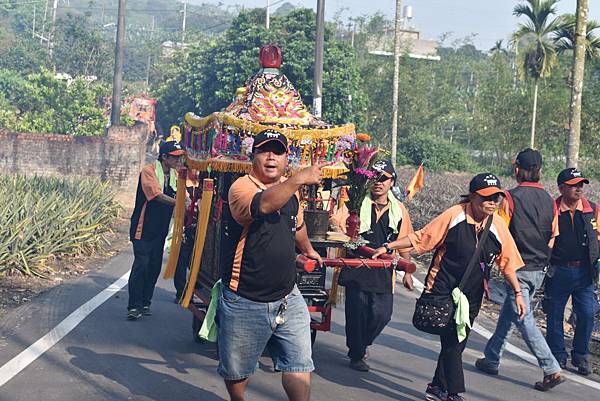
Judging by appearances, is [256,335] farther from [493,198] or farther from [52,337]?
[52,337]

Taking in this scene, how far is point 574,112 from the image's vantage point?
14.9 metres

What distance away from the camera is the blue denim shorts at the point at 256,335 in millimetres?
5773

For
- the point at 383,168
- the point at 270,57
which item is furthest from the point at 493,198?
→ the point at 270,57

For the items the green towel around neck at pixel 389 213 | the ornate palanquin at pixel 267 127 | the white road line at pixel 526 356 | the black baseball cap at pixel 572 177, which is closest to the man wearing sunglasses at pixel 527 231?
the black baseball cap at pixel 572 177

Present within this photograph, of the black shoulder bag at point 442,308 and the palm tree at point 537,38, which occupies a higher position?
the palm tree at point 537,38

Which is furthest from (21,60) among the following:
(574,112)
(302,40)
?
(574,112)

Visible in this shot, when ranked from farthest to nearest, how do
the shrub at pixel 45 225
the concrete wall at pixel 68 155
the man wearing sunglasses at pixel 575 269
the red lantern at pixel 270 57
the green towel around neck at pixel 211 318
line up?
the concrete wall at pixel 68 155 → the shrub at pixel 45 225 → the red lantern at pixel 270 57 → the man wearing sunglasses at pixel 575 269 → the green towel around neck at pixel 211 318

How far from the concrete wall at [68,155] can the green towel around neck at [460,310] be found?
21.4 metres

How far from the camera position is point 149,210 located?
33.4 ft

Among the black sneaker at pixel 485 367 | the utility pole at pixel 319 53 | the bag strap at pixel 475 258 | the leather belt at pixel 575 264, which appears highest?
the utility pole at pixel 319 53

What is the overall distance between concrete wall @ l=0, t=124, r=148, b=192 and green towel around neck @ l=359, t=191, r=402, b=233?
1972 cm

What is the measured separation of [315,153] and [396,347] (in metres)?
2.17

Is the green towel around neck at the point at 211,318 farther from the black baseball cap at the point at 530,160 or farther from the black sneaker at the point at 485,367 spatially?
the black baseball cap at the point at 530,160

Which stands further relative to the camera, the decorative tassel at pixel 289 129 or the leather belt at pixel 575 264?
Answer: the leather belt at pixel 575 264
